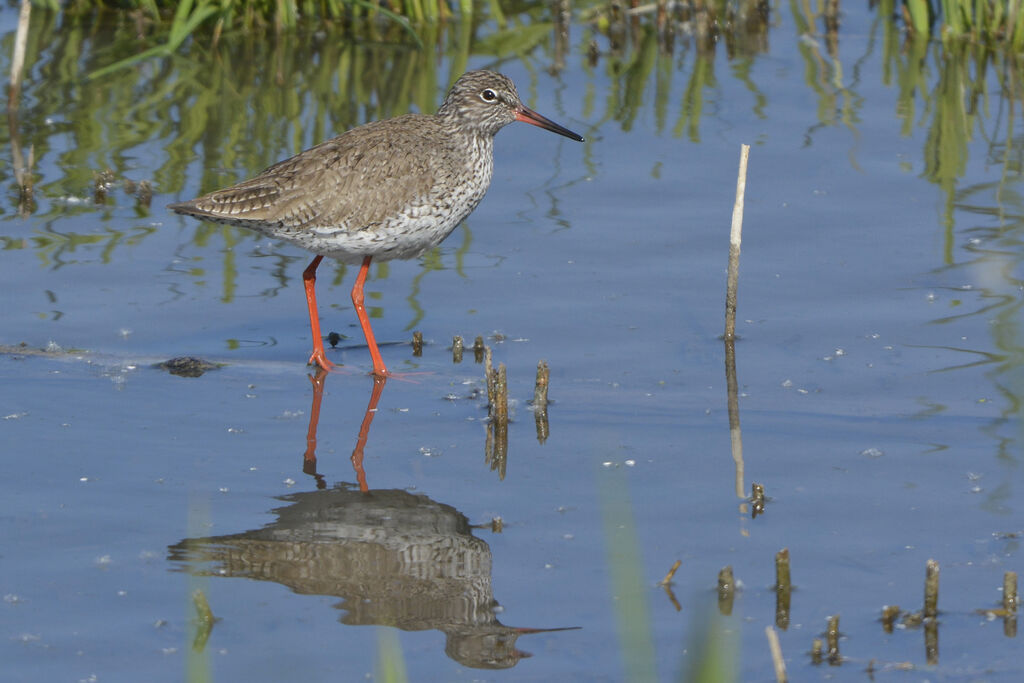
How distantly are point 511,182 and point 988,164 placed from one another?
350cm

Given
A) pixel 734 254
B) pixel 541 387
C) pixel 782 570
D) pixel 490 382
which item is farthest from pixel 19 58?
pixel 782 570

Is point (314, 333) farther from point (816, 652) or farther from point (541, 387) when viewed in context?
point (816, 652)

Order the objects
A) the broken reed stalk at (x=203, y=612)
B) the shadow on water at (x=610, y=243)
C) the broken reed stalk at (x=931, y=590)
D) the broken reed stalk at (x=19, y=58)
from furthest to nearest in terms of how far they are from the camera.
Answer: the broken reed stalk at (x=19, y=58), the shadow on water at (x=610, y=243), the broken reed stalk at (x=931, y=590), the broken reed stalk at (x=203, y=612)

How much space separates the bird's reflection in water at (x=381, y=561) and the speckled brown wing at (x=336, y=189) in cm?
200

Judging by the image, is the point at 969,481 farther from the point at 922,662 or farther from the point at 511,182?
the point at 511,182

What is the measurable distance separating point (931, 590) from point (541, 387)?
8.12ft

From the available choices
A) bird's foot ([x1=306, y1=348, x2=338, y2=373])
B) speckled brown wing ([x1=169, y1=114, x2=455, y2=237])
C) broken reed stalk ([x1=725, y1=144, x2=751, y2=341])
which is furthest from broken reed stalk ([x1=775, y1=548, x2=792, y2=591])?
speckled brown wing ([x1=169, y1=114, x2=455, y2=237])

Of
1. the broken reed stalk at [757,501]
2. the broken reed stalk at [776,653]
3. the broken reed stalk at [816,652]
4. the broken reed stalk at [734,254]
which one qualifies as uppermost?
the broken reed stalk at [734,254]

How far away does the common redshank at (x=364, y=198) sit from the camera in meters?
7.98

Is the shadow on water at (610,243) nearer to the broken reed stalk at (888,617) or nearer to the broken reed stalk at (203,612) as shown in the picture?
the broken reed stalk at (888,617)

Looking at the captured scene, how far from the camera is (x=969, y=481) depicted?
6488 mm

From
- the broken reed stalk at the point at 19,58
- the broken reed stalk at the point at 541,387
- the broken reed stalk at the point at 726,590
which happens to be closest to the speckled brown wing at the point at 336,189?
the broken reed stalk at the point at 541,387

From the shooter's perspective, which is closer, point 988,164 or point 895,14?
point 988,164

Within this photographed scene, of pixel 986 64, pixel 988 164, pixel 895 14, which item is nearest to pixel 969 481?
pixel 988 164
